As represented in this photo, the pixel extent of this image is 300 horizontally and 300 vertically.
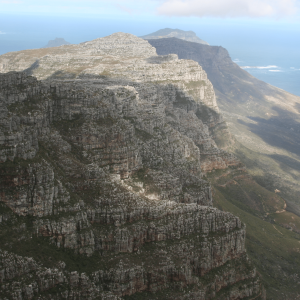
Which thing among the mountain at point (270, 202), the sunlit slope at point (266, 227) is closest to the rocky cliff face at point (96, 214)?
the sunlit slope at point (266, 227)

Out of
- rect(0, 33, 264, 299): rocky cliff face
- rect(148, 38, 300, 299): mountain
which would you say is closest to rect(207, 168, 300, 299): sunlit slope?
rect(148, 38, 300, 299): mountain

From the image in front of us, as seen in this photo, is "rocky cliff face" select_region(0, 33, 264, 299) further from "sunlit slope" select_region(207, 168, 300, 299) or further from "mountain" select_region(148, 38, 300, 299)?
"mountain" select_region(148, 38, 300, 299)

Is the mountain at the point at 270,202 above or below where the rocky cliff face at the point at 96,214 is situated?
below

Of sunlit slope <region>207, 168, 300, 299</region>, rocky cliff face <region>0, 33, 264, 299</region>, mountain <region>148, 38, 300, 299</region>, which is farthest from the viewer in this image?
mountain <region>148, 38, 300, 299</region>

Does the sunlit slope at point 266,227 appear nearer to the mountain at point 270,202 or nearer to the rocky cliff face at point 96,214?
the mountain at point 270,202

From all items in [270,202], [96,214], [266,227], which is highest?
[96,214]

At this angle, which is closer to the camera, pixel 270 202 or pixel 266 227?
pixel 266 227

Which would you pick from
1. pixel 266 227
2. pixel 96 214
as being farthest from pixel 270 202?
pixel 96 214

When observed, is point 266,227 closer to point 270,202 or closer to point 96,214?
point 270,202
